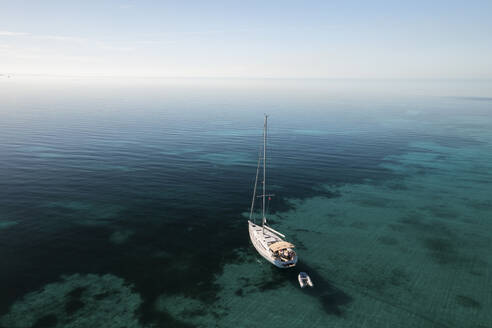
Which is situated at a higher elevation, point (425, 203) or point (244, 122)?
point (244, 122)

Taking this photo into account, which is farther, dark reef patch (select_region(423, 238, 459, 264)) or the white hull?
dark reef patch (select_region(423, 238, 459, 264))

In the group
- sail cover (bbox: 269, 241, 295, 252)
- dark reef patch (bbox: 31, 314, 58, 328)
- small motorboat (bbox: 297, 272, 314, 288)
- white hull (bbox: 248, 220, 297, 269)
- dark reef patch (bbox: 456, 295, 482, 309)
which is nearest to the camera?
dark reef patch (bbox: 31, 314, 58, 328)

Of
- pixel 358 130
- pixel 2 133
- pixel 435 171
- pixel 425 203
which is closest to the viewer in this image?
pixel 425 203

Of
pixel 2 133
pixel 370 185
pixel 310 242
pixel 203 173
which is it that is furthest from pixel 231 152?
pixel 2 133

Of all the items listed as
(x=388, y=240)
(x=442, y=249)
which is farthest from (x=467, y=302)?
(x=388, y=240)

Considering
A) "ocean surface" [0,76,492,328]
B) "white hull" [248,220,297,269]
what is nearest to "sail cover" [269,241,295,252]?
"white hull" [248,220,297,269]

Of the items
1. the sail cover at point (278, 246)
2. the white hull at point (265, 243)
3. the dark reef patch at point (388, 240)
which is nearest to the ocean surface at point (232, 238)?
the dark reef patch at point (388, 240)

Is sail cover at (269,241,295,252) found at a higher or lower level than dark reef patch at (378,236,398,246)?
higher

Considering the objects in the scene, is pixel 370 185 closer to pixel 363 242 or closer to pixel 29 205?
pixel 363 242

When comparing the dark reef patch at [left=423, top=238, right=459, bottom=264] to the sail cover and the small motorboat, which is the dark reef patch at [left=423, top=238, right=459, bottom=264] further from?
the sail cover

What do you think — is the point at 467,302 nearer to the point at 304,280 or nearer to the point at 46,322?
the point at 304,280
